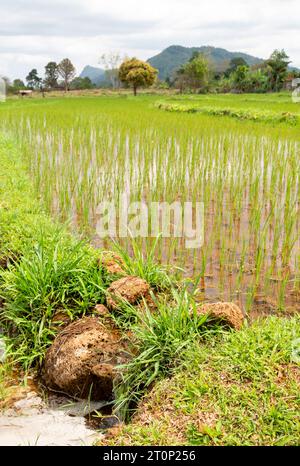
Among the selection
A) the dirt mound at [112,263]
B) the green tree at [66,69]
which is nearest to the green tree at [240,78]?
the green tree at [66,69]

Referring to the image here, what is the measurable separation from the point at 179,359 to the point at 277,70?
112 ft

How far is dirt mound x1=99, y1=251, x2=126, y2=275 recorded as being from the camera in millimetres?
2903

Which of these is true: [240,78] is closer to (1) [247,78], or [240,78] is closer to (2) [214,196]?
(1) [247,78]

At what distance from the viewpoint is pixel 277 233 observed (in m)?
3.91

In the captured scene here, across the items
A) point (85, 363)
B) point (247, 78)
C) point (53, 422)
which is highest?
point (247, 78)

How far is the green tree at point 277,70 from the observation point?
108ft

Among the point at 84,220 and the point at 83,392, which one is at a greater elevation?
the point at 84,220

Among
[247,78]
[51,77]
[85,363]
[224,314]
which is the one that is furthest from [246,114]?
[51,77]

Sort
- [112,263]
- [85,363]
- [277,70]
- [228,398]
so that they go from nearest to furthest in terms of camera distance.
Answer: [228,398] → [85,363] → [112,263] → [277,70]

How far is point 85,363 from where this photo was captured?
7.75 feet

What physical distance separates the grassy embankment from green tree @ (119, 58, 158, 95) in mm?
32307
